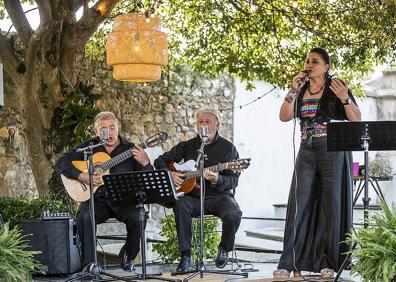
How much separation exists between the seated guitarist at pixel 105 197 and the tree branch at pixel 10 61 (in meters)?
1.97

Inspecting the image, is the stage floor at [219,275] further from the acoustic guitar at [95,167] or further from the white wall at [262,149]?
the white wall at [262,149]

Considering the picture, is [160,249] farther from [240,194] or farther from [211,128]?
[240,194]

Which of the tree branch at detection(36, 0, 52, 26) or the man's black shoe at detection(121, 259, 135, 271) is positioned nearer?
the man's black shoe at detection(121, 259, 135, 271)

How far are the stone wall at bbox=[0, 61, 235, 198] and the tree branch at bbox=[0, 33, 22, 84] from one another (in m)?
1.17

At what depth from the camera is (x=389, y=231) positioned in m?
3.44

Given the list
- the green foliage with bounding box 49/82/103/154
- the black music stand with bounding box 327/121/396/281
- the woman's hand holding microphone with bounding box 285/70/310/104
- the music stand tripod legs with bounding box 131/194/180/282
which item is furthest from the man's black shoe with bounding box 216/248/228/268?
the green foliage with bounding box 49/82/103/154

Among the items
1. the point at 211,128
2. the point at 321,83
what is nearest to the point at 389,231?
the point at 321,83

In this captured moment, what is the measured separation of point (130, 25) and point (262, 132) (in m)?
5.38

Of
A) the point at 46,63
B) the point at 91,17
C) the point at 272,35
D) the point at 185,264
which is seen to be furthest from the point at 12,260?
the point at 272,35

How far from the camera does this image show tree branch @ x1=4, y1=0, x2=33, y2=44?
7512mm

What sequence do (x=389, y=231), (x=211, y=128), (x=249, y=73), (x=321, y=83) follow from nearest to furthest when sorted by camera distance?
(x=389, y=231)
(x=321, y=83)
(x=211, y=128)
(x=249, y=73)

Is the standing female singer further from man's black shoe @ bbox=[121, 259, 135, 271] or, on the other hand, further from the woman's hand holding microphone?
man's black shoe @ bbox=[121, 259, 135, 271]

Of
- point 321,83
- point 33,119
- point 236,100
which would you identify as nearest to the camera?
point 321,83

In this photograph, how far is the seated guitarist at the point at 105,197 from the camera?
19.3 ft
